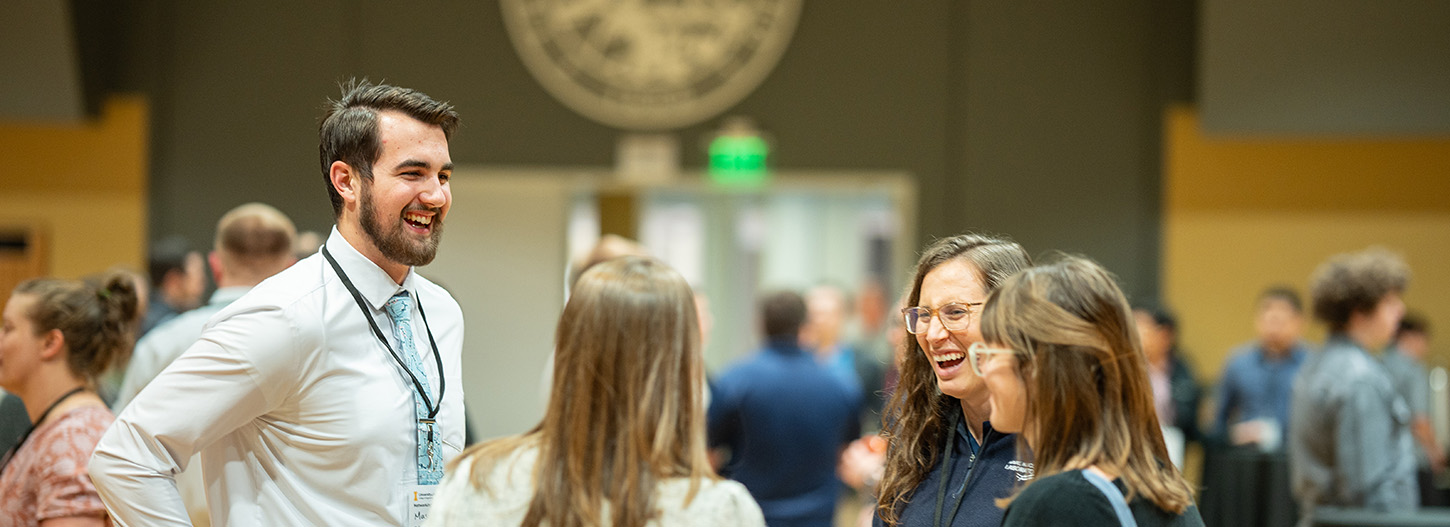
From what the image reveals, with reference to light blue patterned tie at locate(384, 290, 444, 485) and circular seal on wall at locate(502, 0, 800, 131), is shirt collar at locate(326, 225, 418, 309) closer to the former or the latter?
light blue patterned tie at locate(384, 290, 444, 485)

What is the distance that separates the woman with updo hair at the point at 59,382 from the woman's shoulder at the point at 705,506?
1426mm

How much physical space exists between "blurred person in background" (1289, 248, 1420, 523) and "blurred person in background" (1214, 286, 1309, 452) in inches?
76.7

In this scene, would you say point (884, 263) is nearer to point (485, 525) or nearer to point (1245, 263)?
point (1245, 263)

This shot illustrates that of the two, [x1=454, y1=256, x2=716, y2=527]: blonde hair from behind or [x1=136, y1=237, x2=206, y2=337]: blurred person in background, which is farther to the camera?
[x1=136, y1=237, x2=206, y2=337]: blurred person in background

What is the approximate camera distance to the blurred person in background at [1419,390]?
547 centimetres

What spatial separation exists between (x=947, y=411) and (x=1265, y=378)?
4661mm

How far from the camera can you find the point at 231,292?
340 cm

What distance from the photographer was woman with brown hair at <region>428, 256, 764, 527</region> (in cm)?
153

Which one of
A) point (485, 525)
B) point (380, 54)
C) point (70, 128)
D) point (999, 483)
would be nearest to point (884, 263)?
point (380, 54)

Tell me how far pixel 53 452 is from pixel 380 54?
496 centimetres

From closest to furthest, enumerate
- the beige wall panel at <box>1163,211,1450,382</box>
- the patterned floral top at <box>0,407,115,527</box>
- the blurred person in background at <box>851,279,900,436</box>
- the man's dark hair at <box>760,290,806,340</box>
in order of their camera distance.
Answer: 1. the patterned floral top at <box>0,407,115,527</box>
2. the man's dark hair at <box>760,290,806,340</box>
3. the blurred person in background at <box>851,279,900,436</box>
4. the beige wall panel at <box>1163,211,1450,382</box>

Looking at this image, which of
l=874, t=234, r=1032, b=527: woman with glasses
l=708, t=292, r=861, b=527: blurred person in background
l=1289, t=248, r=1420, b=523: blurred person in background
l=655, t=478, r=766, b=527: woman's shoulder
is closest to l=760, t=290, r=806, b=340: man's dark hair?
l=708, t=292, r=861, b=527: blurred person in background

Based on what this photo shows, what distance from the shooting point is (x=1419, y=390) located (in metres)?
6.08

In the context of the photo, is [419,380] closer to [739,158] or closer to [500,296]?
[500,296]
